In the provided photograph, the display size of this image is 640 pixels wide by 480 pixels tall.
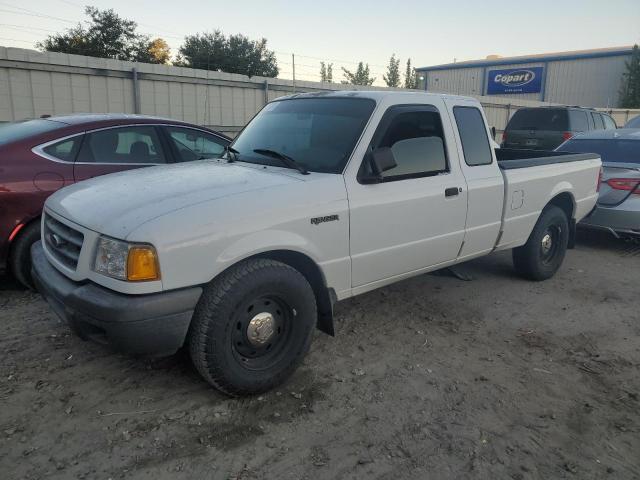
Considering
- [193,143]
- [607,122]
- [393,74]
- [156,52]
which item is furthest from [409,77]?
[193,143]

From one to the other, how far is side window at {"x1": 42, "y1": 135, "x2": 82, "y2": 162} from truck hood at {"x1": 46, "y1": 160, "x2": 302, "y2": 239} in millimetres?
1440

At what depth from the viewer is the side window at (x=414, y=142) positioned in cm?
381

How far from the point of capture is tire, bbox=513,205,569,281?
17.9 feet

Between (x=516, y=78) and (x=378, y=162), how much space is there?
148 feet

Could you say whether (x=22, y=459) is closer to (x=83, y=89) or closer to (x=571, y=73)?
(x=83, y=89)

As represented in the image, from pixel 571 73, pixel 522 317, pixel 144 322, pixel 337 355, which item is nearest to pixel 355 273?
pixel 337 355

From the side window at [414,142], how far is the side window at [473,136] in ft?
0.97

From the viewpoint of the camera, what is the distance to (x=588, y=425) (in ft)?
9.82

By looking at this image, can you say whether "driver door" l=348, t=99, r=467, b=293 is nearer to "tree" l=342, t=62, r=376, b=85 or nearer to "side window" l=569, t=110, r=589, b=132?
"side window" l=569, t=110, r=589, b=132

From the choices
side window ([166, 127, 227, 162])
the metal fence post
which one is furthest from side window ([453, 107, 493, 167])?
the metal fence post

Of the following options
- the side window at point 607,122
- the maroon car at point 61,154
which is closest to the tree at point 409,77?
the side window at point 607,122

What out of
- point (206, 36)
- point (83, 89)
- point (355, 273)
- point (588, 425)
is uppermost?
point (206, 36)

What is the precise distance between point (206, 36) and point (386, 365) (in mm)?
40865

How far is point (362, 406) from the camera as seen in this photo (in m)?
3.13
